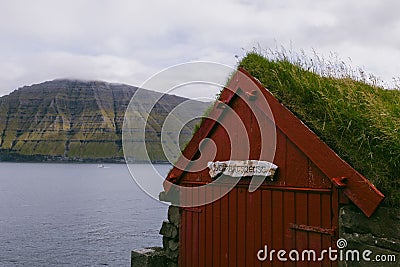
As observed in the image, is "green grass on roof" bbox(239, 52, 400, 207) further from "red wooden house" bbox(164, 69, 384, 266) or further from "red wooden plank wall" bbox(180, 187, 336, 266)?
"red wooden plank wall" bbox(180, 187, 336, 266)

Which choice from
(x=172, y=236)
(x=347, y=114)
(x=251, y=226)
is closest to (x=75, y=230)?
(x=172, y=236)

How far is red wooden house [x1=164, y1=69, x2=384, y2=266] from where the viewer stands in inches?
199

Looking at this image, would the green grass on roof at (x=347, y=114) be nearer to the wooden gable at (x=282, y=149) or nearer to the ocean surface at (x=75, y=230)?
the wooden gable at (x=282, y=149)

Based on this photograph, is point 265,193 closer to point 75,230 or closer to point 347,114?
point 347,114

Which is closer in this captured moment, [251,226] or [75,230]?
[251,226]

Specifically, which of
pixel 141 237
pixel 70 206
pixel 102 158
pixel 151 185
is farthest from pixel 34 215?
pixel 102 158

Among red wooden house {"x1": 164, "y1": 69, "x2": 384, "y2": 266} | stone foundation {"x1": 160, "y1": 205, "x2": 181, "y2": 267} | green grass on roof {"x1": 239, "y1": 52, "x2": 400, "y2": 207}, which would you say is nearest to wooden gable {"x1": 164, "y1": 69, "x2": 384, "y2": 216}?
red wooden house {"x1": 164, "y1": 69, "x2": 384, "y2": 266}

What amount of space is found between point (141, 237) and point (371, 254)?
30.5 m

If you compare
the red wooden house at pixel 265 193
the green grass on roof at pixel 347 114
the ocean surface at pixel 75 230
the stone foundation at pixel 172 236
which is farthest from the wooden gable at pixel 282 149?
the ocean surface at pixel 75 230

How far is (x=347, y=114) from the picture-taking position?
220 inches

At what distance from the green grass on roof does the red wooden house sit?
256 mm

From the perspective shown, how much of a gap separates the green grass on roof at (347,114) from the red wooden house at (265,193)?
256 millimetres

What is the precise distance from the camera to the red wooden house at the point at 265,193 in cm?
505

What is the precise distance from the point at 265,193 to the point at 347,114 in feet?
4.77
